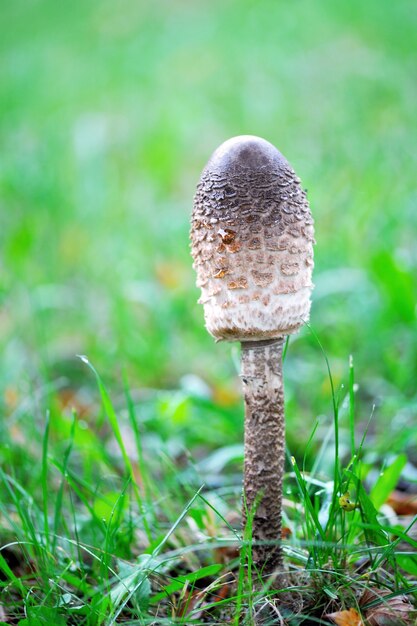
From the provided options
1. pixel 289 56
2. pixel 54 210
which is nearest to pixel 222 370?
pixel 54 210

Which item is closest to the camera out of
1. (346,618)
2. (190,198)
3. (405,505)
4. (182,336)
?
(346,618)

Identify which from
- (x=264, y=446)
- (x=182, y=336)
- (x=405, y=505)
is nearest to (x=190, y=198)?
(x=182, y=336)

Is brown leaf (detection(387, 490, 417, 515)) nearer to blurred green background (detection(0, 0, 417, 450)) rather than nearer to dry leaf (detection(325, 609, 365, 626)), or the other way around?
blurred green background (detection(0, 0, 417, 450))

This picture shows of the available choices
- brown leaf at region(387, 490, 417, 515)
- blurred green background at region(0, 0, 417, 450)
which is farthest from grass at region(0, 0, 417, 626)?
brown leaf at region(387, 490, 417, 515)

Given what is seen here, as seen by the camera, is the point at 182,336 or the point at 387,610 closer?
the point at 387,610

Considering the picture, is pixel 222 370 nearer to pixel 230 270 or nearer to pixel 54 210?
pixel 230 270

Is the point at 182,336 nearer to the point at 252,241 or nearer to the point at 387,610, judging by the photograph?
the point at 252,241
